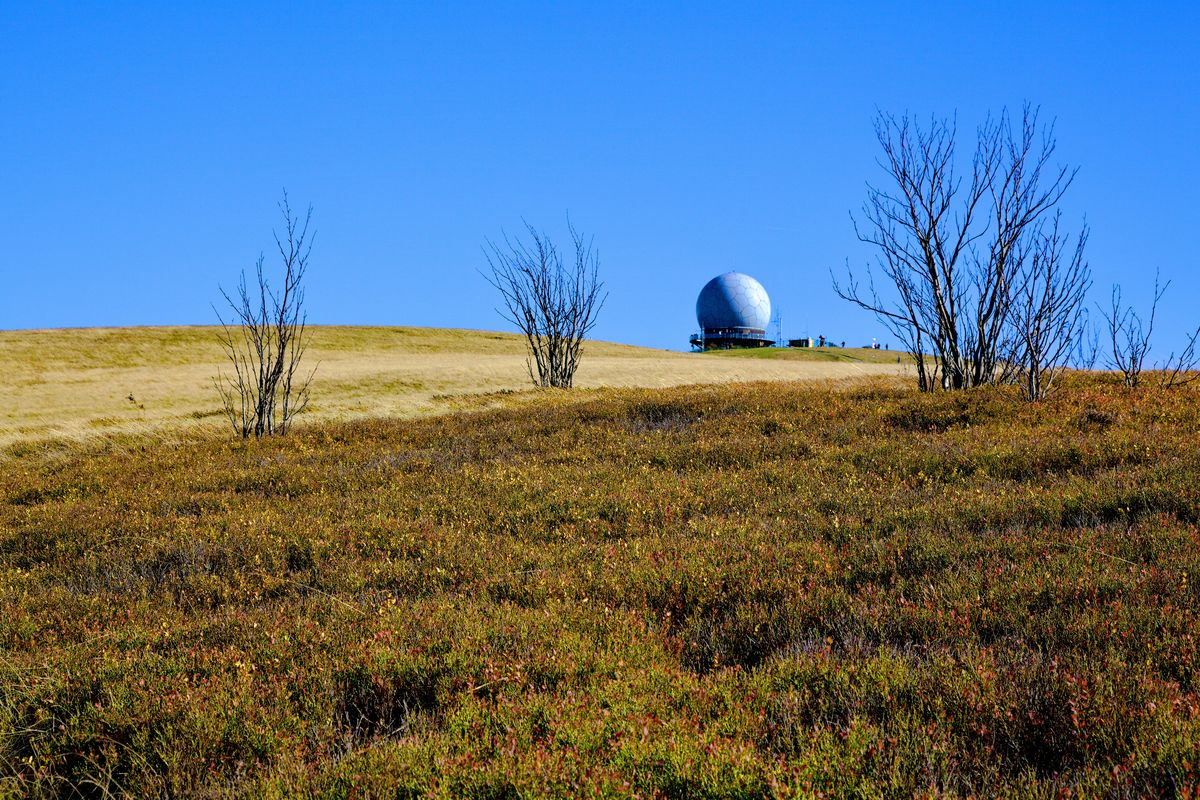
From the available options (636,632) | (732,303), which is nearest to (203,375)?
(636,632)

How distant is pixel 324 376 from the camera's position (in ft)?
124

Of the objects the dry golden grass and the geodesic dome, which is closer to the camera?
the dry golden grass

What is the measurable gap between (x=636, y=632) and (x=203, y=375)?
3834 cm

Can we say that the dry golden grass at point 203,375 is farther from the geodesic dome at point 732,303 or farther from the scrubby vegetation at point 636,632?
the geodesic dome at point 732,303

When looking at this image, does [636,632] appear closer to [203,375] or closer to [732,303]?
[203,375]

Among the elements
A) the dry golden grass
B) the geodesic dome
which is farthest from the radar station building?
the dry golden grass

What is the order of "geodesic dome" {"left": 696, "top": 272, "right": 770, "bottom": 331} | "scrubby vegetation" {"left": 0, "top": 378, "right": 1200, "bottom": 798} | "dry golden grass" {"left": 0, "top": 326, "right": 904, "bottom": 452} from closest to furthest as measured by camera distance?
1. "scrubby vegetation" {"left": 0, "top": 378, "right": 1200, "bottom": 798}
2. "dry golden grass" {"left": 0, "top": 326, "right": 904, "bottom": 452}
3. "geodesic dome" {"left": 696, "top": 272, "right": 770, "bottom": 331}

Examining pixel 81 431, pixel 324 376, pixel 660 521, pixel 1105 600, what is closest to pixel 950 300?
pixel 660 521

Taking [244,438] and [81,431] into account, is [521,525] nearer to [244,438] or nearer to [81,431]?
[244,438]

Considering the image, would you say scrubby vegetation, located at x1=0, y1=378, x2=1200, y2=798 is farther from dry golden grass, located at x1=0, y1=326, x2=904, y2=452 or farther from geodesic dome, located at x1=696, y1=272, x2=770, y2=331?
geodesic dome, located at x1=696, y1=272, x2=770, y2=331

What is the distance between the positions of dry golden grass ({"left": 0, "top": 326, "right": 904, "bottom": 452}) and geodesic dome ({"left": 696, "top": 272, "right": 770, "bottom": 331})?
1287 inches

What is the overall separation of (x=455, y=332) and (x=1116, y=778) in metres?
69.7

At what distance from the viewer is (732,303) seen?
318 feet

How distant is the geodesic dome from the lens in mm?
97188
